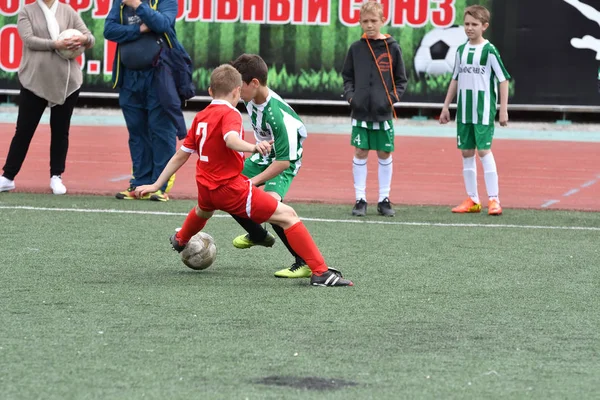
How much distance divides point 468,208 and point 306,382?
260 inches

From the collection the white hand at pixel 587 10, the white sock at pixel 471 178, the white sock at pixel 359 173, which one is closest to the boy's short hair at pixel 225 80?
the white sock at pixel 359 173

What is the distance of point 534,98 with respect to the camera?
20234mm

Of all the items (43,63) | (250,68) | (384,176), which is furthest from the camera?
(43,63)

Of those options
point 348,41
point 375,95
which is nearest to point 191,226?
point 375,95

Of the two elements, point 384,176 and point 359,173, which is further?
point 359,173

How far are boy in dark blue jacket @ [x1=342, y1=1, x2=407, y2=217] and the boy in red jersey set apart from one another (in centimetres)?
370

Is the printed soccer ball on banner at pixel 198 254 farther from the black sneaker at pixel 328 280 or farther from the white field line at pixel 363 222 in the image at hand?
the white field line at pixel 363 222

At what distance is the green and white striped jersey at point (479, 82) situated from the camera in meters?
11.4

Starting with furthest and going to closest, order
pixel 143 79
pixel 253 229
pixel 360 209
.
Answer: pixel 143 79 → pixel 360 209 → pixel 253 229

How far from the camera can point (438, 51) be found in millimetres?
20203

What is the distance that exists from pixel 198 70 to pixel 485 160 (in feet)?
32.7

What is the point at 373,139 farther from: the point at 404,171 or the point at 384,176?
the point at 404,171

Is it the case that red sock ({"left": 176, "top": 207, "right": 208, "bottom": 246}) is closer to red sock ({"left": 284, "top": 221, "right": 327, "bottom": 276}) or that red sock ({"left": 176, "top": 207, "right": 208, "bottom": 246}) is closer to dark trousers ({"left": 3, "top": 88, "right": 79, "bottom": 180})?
red sock ({"left": 284, "top": 221, "right": 327, "bottom": 276})

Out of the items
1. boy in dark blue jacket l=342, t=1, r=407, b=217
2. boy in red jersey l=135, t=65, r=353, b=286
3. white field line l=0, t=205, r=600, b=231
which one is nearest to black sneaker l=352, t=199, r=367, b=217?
boy in dark blue jacket l=342, t=1, r=407, b=217
